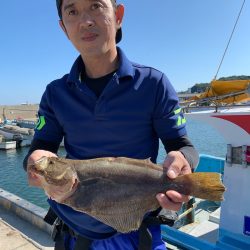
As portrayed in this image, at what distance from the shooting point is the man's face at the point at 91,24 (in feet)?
7.61

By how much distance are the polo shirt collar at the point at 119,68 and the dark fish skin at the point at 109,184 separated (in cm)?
61

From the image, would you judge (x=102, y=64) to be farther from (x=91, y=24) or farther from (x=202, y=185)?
(x=202, y=185)

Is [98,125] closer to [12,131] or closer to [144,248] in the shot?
[144,248]

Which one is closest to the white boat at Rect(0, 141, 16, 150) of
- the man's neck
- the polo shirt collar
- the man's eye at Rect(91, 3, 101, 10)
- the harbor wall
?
the harbor wall

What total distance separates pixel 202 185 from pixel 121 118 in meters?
0.71

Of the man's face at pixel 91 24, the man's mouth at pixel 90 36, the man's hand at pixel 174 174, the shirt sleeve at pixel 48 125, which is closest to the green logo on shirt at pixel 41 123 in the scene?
the shirt sleeve at pixel 48 125

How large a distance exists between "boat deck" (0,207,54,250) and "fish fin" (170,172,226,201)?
3433 mm

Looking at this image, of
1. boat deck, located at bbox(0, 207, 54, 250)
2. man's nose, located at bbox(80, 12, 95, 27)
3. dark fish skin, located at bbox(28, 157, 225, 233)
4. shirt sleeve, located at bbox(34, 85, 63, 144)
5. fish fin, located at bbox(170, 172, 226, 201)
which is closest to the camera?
fish fin, located at bbox(170, 172, 226, 201)

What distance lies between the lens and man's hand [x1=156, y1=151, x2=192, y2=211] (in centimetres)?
199

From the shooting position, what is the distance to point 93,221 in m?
2.40

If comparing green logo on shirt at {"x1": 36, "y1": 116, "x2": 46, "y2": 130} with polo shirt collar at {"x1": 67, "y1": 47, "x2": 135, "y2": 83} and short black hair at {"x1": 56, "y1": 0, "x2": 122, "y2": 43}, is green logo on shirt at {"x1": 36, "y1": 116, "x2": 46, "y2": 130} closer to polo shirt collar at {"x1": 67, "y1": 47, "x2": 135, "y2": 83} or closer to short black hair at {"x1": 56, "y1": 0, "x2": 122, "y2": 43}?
polo shirt collar at {"x1": 67, "y1": 47, "x2": 135, "y2": 83}

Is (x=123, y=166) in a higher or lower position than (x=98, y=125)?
lower

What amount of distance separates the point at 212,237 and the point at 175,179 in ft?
13.5

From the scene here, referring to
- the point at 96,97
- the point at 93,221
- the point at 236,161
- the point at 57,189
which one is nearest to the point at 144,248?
the point at 93,221
